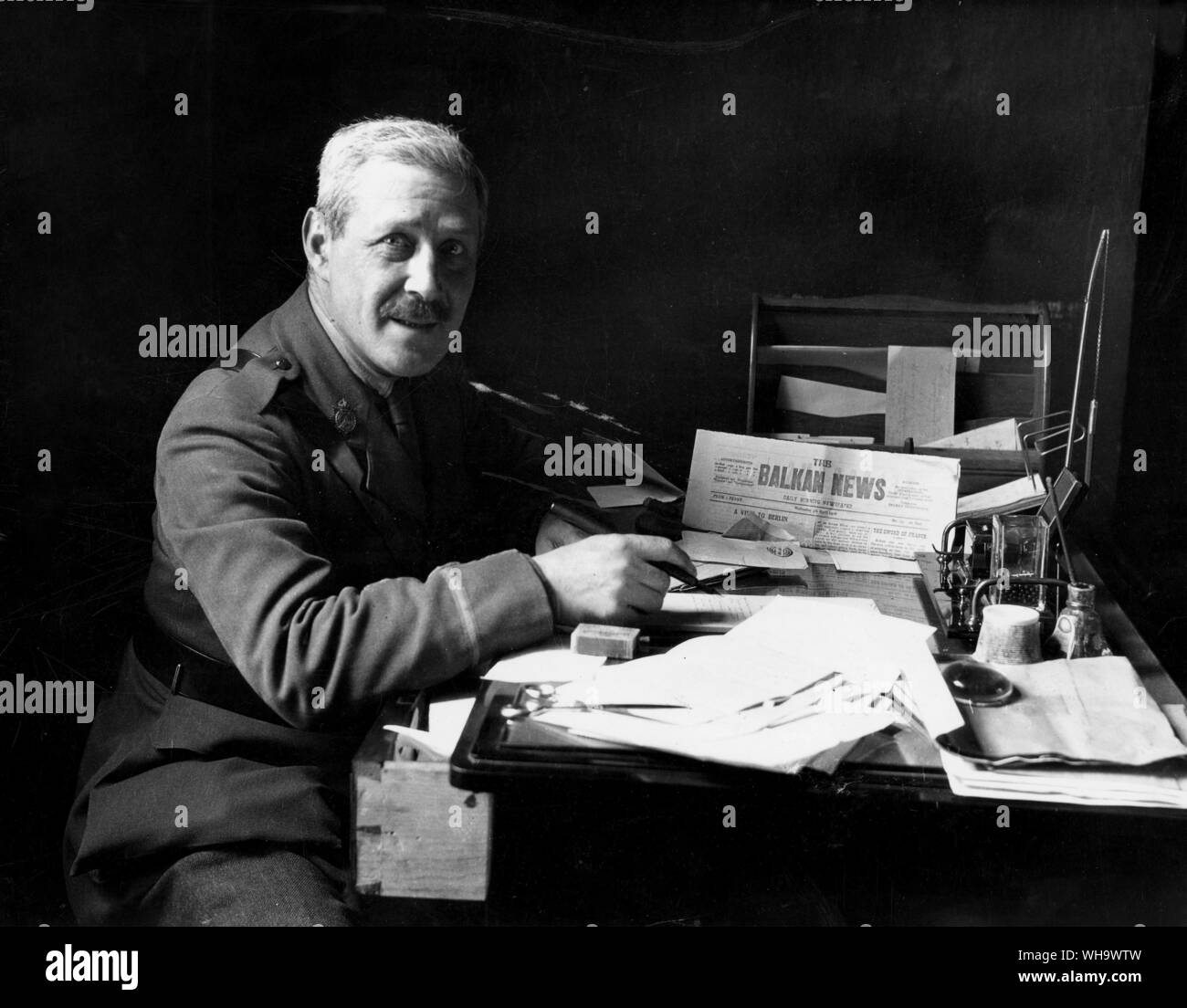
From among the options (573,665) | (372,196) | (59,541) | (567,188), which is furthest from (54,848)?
(567,188)

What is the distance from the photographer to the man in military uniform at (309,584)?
4.84 ft

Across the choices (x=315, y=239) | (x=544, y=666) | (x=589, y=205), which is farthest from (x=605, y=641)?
(x=589, y=205)

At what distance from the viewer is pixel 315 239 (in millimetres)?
1930

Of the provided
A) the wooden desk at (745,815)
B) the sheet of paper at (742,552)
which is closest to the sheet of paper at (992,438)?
the sheet of paper at (742,552)

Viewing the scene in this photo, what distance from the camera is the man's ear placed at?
1.91m

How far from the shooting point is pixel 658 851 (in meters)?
1.42

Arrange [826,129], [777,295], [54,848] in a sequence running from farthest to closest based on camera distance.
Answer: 1. [777,295]
2. [826,129]
3. [54,848]

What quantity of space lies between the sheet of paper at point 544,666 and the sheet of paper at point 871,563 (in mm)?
743

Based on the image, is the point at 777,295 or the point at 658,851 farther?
the point at 777,295

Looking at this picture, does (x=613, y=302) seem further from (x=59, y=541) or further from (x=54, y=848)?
(x=54, y=848)

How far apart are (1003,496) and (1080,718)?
1033 mm

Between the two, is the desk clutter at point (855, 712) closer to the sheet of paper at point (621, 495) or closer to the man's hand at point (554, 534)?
the man's hand at point (554, 534)

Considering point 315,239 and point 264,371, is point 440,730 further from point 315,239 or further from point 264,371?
point 315,239
